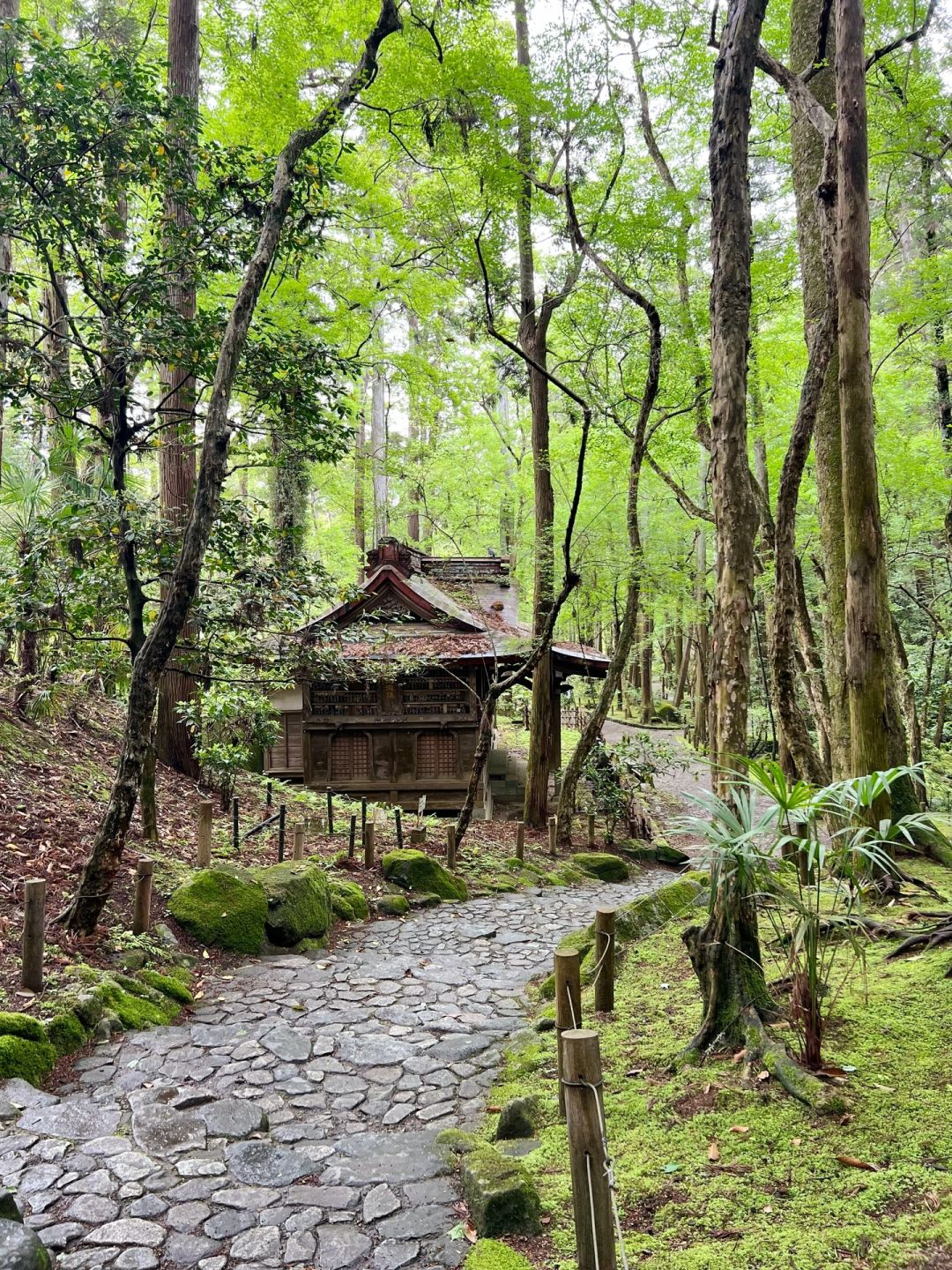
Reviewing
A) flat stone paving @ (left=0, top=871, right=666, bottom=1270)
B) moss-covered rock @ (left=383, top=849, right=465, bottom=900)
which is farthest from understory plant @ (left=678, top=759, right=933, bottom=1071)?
moss-covered rock @ (left=383, top=849, right=465, bottom=900)

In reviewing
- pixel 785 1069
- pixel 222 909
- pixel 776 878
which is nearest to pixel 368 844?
pixel 222 909

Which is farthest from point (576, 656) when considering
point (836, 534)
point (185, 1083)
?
point (185, 1083)

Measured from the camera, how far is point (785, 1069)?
357cm

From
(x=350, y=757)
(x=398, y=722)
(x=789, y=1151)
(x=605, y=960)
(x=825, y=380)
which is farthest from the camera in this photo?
(x=350, y=757)

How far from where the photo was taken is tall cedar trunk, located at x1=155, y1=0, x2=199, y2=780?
734 cm

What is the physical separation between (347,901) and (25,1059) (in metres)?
4.50

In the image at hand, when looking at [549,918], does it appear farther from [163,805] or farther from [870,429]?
[870,429]

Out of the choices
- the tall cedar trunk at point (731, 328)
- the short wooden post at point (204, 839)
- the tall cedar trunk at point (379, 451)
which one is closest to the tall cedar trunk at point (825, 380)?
the tall cedar trunk at point (731, 328)

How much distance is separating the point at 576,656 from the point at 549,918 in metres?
7.35

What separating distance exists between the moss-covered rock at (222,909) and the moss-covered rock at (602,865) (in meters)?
6.98

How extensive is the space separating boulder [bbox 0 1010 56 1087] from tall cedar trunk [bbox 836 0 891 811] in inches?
248

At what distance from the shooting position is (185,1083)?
4695mm

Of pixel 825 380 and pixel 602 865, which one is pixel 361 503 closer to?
pixel 602 865

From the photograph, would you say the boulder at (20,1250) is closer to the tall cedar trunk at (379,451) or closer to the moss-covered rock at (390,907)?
the moss-covered rock at (390,907)
